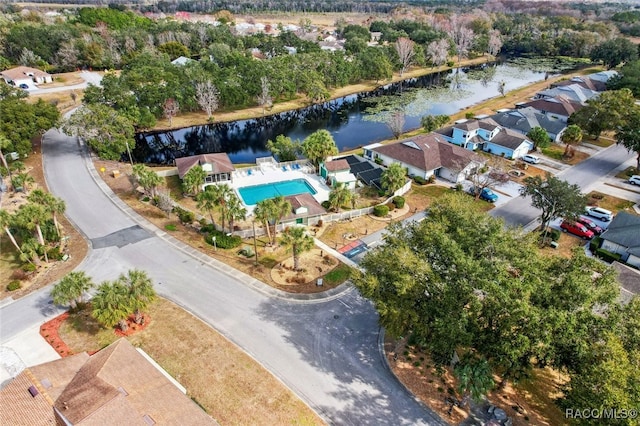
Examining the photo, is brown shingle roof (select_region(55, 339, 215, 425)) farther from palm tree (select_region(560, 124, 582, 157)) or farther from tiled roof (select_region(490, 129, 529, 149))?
palm tree (select_region(560, 124, 582, 157))

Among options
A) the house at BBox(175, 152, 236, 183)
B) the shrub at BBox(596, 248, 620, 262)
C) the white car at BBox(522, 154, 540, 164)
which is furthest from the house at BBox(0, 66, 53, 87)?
the shrub at BBox(596, 248, 620, 262)

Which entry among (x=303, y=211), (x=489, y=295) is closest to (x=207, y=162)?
(x=303, y=211)

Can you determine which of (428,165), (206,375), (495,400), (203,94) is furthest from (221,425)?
(203,94)

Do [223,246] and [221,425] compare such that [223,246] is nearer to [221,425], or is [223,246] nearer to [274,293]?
[274,293]

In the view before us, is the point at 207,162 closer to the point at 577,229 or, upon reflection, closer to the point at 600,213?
the point at 577,229

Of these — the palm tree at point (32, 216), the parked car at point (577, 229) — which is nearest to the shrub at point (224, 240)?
the palm tree at point (32, 216)

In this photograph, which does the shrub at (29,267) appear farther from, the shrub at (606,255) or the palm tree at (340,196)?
the shrub at (606,255)
